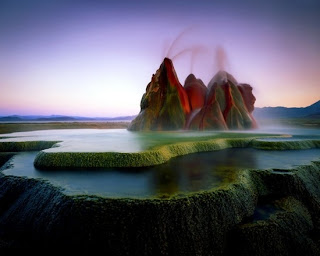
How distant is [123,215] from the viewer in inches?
293

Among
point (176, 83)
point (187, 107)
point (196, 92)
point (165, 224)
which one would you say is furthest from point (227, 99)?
point (165, 224)

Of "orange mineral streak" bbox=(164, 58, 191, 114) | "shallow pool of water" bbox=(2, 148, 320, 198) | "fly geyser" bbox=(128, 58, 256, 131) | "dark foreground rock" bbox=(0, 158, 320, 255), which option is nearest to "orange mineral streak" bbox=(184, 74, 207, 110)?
"fly geyser" bbox=(128, 58, 256, 131)

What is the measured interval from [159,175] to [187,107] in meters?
25.1

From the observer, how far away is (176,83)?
3553 cm

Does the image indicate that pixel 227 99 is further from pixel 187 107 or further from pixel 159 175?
pixel 159 175

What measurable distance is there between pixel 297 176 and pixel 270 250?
446 cm

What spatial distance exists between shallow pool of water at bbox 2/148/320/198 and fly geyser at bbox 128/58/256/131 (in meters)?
17.9

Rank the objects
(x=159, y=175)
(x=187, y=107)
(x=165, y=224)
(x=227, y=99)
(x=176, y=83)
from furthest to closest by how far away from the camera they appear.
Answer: (x=176, y=83)
(x=187, y=107)
(x=227, y=99)
(x=159, y=175)
(x=165, y=224)

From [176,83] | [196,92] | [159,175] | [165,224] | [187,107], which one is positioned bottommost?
[165,224]

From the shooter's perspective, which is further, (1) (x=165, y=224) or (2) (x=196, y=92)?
(2) (x=196, y=92)

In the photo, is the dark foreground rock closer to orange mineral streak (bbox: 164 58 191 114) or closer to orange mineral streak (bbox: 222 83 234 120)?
orange mineral streak (bbox: 222 83 234 120)

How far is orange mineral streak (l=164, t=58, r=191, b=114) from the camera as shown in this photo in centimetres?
3497

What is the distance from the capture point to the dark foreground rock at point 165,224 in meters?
7.27

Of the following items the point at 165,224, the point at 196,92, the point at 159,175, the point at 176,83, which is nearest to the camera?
the point at 165,224
